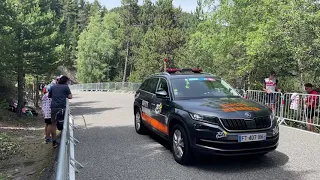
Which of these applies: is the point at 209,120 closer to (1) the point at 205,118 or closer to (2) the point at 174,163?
(1) the point at 205,118

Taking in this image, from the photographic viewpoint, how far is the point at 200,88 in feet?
22.9

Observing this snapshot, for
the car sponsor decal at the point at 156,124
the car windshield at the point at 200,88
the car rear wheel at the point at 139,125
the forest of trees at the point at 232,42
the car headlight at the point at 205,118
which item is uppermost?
the forest of trees at the point at 232,42

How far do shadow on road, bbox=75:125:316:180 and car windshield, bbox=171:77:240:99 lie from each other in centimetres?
134

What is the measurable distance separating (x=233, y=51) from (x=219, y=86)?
10876 mm

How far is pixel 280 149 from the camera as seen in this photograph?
24.3 feet

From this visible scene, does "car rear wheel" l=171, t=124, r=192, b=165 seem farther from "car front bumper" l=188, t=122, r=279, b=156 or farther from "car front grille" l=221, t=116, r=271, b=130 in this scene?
"car front grille" l=221, t=116, r=271, b=130

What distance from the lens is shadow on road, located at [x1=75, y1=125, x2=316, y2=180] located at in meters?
5.55

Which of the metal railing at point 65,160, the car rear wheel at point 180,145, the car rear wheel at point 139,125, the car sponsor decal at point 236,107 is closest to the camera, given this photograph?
the metal railing at point 65,160

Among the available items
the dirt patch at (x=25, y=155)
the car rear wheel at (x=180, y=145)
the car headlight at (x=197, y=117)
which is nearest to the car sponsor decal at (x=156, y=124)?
the car rear wheel at (x=180, y=145)

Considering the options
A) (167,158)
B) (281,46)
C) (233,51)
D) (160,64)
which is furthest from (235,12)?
(160,64)

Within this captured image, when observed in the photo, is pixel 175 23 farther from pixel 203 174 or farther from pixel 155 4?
pixel 203 174

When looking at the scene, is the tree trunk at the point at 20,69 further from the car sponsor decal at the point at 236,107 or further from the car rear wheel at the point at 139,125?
the car sponsor decal at the point at 236,107

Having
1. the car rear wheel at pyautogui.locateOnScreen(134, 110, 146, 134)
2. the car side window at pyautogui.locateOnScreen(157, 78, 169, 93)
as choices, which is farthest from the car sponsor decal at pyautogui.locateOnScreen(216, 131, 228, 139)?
the car rear wheel at pyautogui.locateOnScreen(134, 110, 146, 134)

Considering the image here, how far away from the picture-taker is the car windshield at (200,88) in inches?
266
